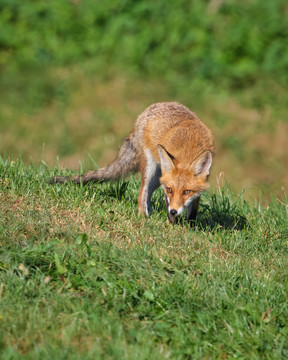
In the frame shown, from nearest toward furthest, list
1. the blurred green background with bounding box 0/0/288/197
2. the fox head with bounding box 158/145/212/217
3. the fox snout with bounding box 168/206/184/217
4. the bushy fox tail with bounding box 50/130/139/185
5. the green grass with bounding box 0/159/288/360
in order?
the green grass with bounding box 0/159/288/360 → the fox snout with bounding box 168/206/184/217 → the fox head with bounding box 158/145/212/217 → the bushy fox tail with bounding box 50/130/139/185 → the blurred green background with bounding box 0/0/288/197

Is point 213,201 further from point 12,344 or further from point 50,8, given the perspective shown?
point 50,8

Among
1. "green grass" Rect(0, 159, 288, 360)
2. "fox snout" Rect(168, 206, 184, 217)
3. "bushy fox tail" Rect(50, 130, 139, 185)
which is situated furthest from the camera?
"bushy fox tail" Rect(50, 130, 139, 185)

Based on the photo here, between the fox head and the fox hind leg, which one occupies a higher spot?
the fox head

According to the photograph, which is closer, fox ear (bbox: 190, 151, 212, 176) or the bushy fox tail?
fox ear (bbox: 190, 151, 212, 176)

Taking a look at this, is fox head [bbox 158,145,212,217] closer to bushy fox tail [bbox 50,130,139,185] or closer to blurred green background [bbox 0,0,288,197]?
bushy fox tail [bbox 50,130,139,185]

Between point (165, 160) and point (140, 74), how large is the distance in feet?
27.0

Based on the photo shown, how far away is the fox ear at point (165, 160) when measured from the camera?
6070 mm

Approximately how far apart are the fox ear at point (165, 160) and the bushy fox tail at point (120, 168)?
922mm

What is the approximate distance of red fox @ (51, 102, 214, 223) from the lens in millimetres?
6047

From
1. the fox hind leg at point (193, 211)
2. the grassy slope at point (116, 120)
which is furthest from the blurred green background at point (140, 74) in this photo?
the fox hind leg at point (193, 211)

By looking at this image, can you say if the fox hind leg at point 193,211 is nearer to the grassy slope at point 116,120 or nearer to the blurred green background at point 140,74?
the grassy slope at point 116,120

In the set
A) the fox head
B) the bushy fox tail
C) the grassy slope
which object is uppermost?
the fox head

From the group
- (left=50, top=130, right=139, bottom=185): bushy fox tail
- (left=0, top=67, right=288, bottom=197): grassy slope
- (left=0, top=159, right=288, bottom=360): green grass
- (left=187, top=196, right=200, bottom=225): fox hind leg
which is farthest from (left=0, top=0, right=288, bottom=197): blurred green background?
(left=0, top=159, right=288, bottom=360): green grass

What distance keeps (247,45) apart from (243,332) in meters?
10.9
